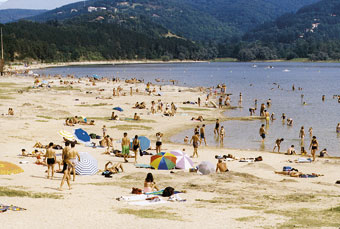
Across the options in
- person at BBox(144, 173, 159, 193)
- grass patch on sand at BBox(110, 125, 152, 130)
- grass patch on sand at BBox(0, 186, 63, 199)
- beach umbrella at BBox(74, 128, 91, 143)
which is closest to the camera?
grass patch on sand at BBox(0, 186, 63, 199)

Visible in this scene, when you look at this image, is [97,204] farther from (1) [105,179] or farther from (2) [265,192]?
(2) [265,192]

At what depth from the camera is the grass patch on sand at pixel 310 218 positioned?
12.8m

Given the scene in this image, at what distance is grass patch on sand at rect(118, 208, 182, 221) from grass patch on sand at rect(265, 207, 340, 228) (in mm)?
2857

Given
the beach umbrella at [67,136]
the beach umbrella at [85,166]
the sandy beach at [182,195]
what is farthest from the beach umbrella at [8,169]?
the beach umbrella at [67,136]

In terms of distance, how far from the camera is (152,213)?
46.7 ft

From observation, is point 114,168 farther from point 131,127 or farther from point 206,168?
point 131,127

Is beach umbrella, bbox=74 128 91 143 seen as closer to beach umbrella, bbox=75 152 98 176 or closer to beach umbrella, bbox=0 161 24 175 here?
beach umbrella, bbox=75 152 98 176

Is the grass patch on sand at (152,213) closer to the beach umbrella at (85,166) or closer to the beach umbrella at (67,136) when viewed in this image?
the beach umbrella at (85,166)

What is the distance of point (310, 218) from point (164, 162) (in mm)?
9487

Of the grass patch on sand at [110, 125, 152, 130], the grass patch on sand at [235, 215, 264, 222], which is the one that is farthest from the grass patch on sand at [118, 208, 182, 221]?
the grass patch on sand at [110, 125, 152, 130]

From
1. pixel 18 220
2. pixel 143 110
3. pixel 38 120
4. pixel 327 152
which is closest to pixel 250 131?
pixel 327 152

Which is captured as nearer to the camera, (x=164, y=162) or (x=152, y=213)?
(x=152, y=213)

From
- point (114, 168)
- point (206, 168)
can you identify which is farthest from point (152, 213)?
point (206, 168)

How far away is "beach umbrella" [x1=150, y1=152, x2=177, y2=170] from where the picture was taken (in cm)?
2220
